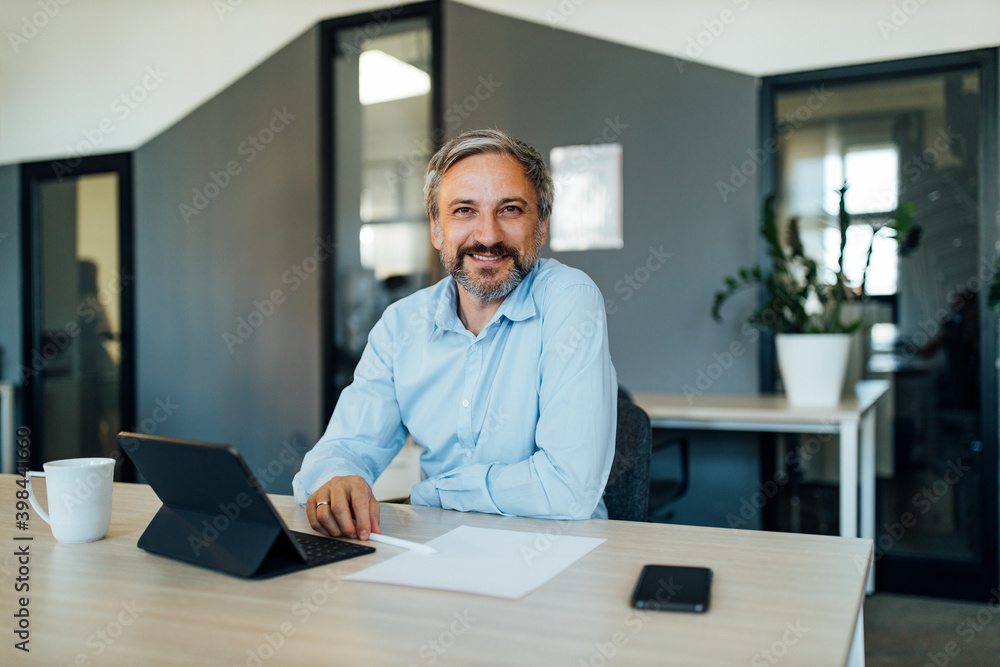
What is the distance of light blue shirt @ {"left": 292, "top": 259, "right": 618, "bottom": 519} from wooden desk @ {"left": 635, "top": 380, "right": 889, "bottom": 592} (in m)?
1.19

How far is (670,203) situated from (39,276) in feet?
13.4

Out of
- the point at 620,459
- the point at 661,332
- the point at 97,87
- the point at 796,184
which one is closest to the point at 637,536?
the point at 620,459

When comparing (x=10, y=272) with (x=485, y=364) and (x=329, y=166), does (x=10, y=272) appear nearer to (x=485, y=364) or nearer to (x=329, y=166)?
(x=329, y=166)

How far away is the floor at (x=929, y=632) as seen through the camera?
8.33 feet

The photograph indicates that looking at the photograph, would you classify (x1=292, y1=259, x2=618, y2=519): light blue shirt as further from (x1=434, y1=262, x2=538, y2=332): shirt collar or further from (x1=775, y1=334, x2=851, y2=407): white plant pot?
(x1=775, y1=334, x2=851, y2=407): white plant pot

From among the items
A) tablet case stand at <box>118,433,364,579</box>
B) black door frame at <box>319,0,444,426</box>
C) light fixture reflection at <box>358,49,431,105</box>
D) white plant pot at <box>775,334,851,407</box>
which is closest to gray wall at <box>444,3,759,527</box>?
white plant pot at <box>775,334,851,407</box>

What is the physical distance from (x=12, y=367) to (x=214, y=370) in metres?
1.67

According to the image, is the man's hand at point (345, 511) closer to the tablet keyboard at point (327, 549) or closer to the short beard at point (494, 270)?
the tablet keyboard at point (327, 549)

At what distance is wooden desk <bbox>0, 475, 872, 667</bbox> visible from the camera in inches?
30.0

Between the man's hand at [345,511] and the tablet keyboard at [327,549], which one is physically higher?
the man's hand at [345,511]

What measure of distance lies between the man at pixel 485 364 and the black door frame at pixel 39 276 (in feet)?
11.6

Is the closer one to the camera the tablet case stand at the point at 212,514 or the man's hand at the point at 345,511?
the tablet case stand at the point at 212,514

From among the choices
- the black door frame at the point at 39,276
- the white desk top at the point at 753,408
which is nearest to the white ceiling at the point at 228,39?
the black door frame at the point at 39,276

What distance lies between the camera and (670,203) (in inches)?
139
